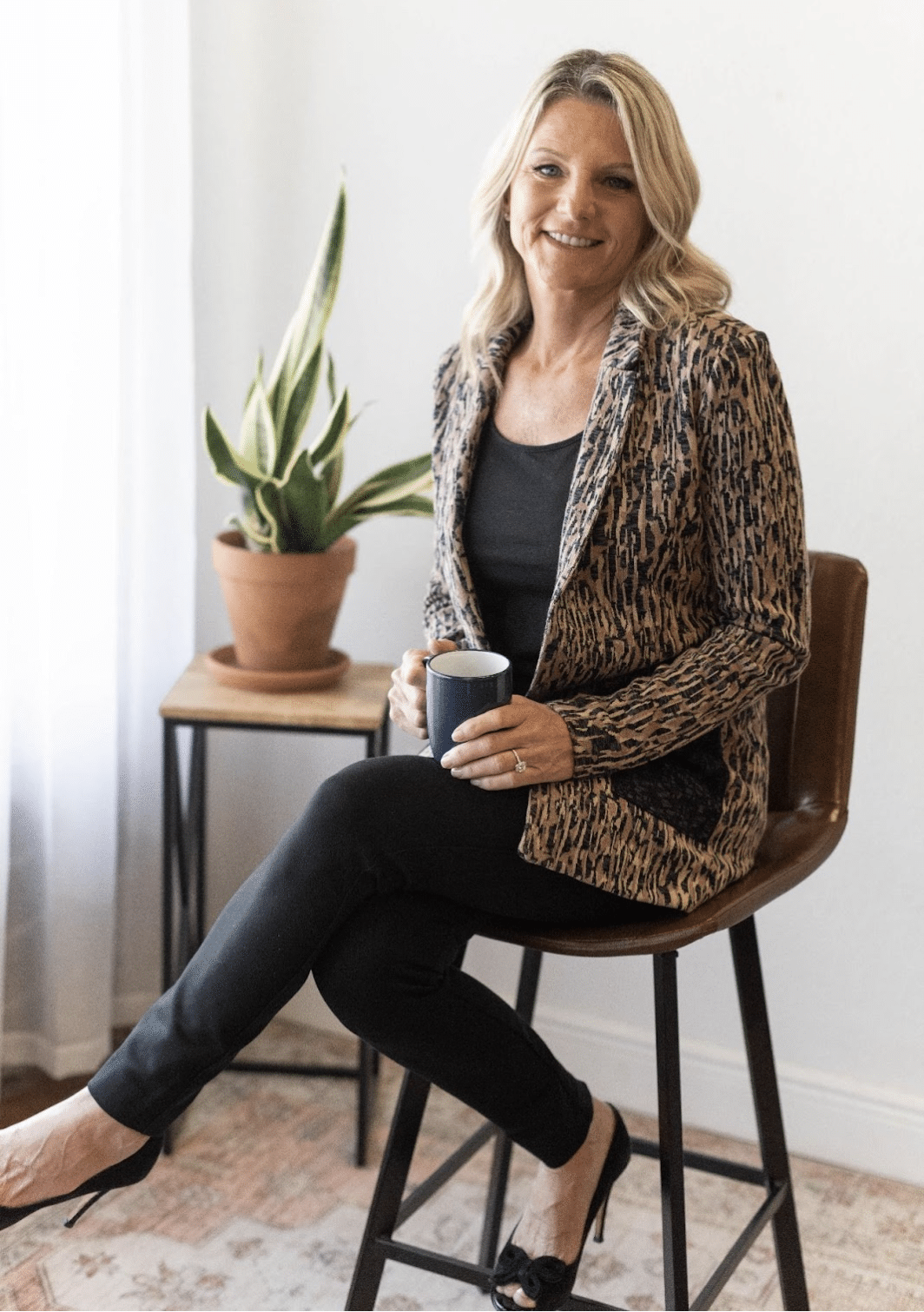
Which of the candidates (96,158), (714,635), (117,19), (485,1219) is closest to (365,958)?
(714,635)

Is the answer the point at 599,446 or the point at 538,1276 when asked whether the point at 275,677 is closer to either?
the point at 599,446

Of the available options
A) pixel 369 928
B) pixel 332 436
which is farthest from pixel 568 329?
pixel 369 928

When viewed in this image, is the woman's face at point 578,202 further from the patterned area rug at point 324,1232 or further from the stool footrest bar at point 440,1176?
the patterned area rug at point 324,1232

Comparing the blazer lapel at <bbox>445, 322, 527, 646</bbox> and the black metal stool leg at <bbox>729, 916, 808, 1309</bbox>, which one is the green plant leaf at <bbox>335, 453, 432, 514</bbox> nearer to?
the blazer lapel at <bbox>445, 322, 527, 646</bbox>

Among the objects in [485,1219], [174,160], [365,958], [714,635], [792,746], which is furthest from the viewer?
[174,160]

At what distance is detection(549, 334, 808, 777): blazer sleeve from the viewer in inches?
58.4

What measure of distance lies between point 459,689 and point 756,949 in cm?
56

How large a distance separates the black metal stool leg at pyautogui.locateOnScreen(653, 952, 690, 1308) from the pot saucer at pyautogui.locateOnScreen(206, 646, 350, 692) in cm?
80

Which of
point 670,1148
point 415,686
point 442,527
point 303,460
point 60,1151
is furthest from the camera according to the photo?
point 303,460

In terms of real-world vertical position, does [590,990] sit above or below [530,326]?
below

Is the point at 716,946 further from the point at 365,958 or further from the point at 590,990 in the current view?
the point at 365,958

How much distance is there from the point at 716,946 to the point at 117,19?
163 centimetres

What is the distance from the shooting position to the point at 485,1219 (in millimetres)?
1956

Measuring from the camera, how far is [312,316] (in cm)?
206
